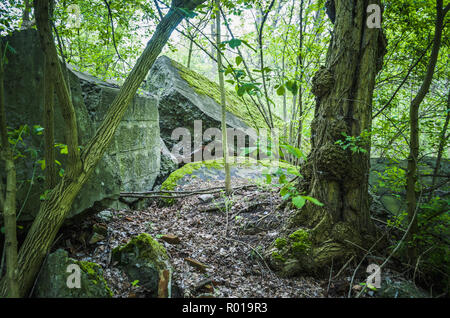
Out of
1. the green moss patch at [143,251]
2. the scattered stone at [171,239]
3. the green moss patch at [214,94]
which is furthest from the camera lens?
the green moss patch at [214,94]

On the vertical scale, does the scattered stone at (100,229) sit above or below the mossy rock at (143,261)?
above

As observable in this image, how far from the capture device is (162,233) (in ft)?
9.68

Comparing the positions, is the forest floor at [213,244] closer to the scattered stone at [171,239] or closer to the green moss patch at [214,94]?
the scattered stone at [171,239]

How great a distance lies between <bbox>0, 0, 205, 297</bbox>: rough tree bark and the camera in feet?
5.31

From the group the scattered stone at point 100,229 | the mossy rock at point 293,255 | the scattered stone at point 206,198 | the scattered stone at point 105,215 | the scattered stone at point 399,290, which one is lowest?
the scattered stone at point 399,290

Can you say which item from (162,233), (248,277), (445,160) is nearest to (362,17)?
(445,160)

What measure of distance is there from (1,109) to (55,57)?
1.54ft

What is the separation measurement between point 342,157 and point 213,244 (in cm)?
169

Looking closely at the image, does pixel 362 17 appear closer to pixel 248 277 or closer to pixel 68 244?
pixel 248 277

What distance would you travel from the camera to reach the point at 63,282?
1.62 m

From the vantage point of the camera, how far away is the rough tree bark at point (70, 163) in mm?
1618

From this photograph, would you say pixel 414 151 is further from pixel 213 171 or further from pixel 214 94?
pixel 214 94

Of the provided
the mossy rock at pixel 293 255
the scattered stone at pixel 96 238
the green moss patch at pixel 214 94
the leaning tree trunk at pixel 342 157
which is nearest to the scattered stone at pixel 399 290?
the leaning tree trunk at pixel 342 157

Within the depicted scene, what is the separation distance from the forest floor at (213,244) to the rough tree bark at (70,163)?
1.76 ft
